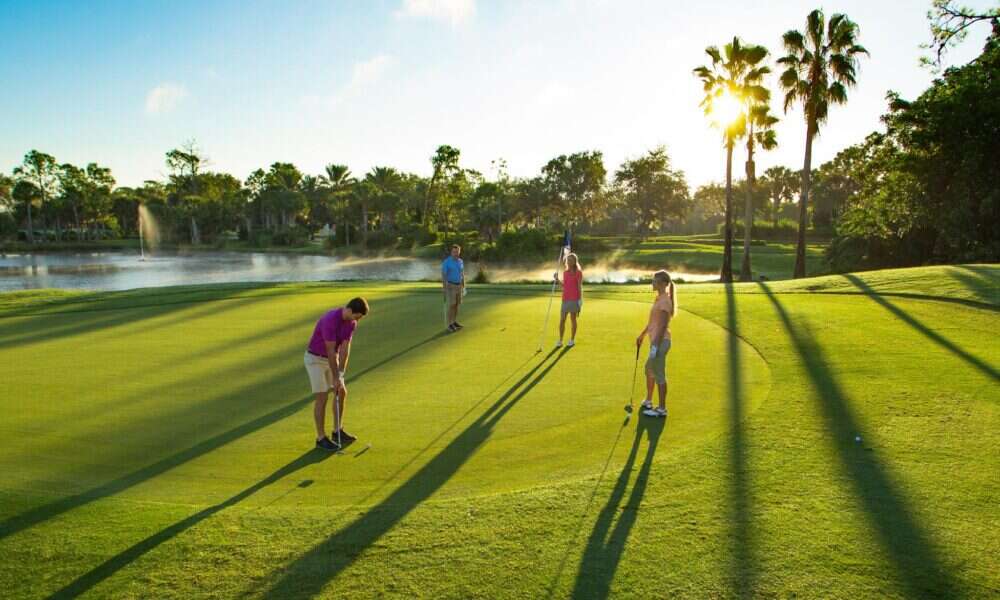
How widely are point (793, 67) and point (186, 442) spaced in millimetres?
36946

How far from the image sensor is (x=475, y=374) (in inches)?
428

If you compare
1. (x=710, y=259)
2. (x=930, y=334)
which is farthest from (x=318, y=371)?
(x=710, y=259)

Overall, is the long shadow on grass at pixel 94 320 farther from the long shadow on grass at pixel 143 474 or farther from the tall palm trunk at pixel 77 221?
the tall palm trunk at pixel 77 221

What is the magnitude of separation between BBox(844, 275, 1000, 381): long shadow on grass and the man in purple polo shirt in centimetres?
981

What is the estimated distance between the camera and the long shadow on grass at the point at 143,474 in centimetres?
568

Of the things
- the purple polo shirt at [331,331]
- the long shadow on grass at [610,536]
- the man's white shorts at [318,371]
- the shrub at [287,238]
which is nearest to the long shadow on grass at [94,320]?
the man's white shorts at [318,371]

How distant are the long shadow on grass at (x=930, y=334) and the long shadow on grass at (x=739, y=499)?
395cm

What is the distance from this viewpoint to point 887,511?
543cm

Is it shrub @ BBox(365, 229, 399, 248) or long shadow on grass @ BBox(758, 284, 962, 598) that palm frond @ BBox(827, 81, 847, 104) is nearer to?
long shadow on grass @ BBox(758, 284, 962, 598)

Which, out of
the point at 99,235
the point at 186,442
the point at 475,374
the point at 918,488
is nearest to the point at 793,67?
the point at 475,374

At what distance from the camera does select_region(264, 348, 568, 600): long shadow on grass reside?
15.2 ft

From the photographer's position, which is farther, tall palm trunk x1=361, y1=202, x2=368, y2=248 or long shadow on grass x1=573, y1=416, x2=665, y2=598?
tall palm trunk x1=361, y1=202, x2=368, y2=248

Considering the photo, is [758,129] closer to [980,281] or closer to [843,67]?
[843,67]

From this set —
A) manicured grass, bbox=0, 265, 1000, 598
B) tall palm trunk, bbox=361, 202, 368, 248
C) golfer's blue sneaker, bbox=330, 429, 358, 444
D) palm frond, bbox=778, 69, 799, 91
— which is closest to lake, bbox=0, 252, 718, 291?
tall palm trunk, bbox=361, 202, 368, 248
